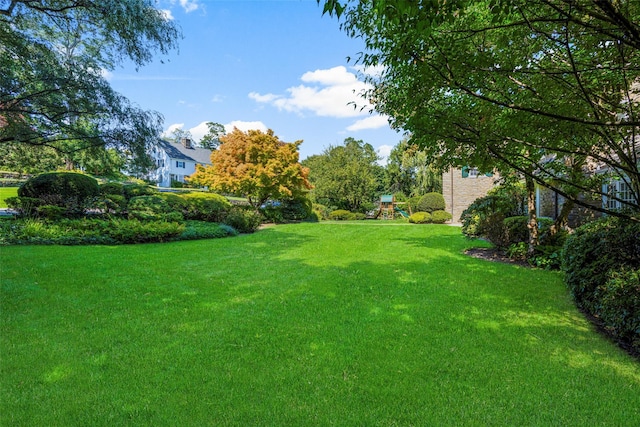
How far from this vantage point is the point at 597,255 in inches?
162

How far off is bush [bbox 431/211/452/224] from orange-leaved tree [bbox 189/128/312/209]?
8150mm

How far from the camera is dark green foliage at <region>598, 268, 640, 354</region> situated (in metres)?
3.16

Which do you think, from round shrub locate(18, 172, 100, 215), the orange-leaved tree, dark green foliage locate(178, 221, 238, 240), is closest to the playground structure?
the orange-leaved tree

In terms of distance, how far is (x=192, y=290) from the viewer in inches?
204

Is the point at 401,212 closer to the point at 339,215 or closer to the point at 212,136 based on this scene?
the point at 339,215

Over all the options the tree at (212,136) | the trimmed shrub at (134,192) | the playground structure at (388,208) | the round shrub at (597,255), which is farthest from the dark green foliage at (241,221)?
the tree at (212,136)

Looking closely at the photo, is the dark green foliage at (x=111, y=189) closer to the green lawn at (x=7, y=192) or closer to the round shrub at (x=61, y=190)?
the round shrub at (x=61, y=190)

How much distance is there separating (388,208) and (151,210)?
A: 18.7 meters

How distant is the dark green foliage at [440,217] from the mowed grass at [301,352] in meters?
13.3

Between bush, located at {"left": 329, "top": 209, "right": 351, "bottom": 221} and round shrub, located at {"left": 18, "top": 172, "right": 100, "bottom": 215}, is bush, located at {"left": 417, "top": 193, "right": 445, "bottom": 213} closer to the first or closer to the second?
bush, located at {"left": 329, "top": 209, "right": 351, "bottom": 221}

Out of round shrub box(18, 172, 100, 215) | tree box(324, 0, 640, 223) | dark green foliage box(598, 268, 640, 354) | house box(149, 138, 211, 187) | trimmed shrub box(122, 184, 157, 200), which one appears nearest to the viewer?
tree box(324, 0, 640, 223)

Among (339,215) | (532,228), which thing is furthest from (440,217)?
(532,228)

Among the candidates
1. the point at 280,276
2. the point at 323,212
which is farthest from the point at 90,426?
the point at 323,212

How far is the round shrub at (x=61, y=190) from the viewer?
11133mm
